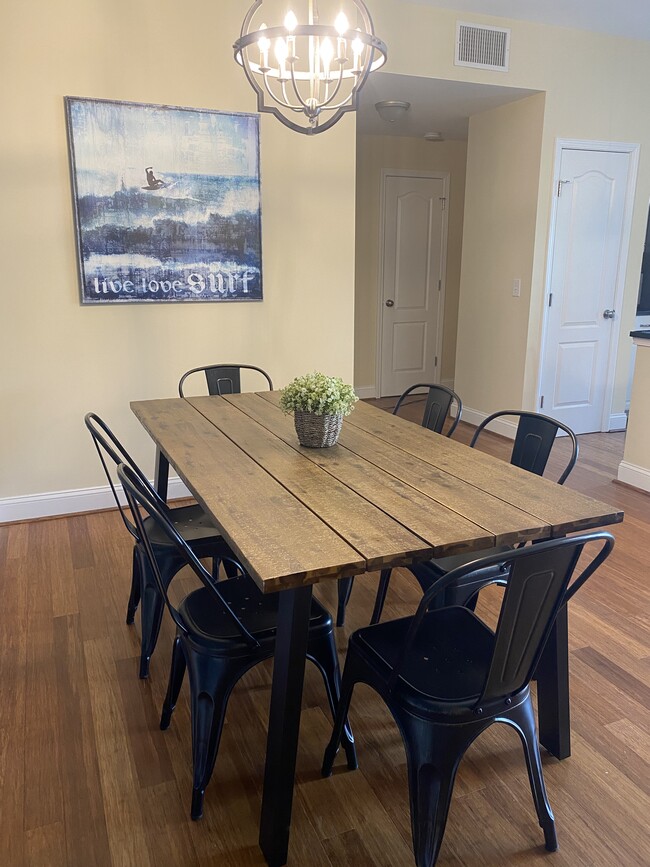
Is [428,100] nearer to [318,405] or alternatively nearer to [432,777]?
[318,405]

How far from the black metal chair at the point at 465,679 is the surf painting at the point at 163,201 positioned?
264 centimetres

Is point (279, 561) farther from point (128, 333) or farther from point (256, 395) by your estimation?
point (128, 333)

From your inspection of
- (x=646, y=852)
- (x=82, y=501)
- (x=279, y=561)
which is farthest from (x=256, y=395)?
(x=646, y=852)

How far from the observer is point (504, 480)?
191 cm

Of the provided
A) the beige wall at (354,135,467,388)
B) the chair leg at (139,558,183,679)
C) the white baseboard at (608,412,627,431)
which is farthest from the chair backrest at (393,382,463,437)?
the beige wall at (354,135,467,388)

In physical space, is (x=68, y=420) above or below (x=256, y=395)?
below

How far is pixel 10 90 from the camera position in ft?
10.5

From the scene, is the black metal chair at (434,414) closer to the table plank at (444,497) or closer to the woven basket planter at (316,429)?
the table plank at (444,497)

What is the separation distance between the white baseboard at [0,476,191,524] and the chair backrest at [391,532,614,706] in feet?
8.83

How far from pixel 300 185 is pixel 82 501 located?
7.31 feet

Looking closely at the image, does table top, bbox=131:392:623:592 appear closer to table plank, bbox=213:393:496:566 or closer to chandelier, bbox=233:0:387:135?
table plank, bbox=213:393:496:566

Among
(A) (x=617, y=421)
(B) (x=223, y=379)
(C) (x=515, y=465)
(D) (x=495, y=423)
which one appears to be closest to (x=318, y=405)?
(C) (x=515, y=465)

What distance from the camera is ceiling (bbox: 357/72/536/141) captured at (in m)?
4.29

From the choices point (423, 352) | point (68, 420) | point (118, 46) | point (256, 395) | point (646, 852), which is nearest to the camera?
point (646, 852)
